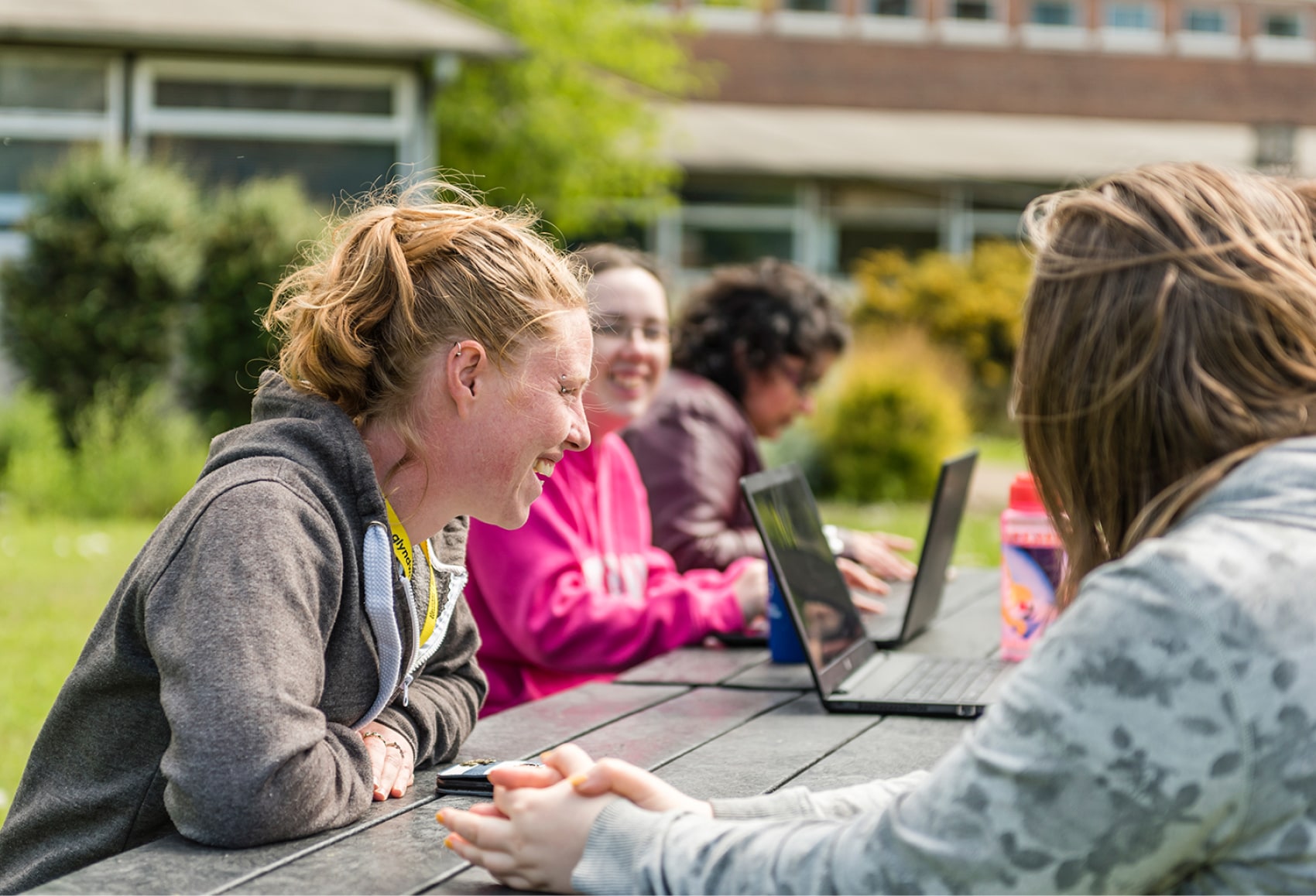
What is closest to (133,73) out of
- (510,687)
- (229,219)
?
(229,219)

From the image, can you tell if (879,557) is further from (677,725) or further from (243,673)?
(243,673)

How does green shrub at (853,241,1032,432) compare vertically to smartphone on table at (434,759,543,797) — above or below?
above

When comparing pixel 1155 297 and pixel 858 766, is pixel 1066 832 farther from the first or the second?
pixel 858 766

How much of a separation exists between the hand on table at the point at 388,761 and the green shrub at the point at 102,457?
26.6 ft

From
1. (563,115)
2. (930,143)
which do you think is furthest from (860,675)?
(930,143)

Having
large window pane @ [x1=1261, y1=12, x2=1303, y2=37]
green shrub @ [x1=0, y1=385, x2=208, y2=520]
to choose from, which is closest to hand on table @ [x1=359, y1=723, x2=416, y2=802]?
green shrub @ [x1=0, y1=385, x2=208, y2=520]

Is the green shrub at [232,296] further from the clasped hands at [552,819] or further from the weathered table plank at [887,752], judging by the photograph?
the clasped hands at [552,819]

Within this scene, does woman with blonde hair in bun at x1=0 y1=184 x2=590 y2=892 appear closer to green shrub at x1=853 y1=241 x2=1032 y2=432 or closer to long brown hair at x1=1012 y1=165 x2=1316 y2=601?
long brown hair at x1=1012 y1=165 x2=1316 y2=601

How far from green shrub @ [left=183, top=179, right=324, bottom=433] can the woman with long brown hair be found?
10.4m

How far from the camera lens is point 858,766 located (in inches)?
78.7

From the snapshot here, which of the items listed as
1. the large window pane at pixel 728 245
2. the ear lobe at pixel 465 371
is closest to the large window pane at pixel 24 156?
the large window pane at pixel 728 245

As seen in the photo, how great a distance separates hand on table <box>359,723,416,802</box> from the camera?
1827 mm

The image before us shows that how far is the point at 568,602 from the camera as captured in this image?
2.86 meters

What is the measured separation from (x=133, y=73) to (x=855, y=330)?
7852 millimetres
